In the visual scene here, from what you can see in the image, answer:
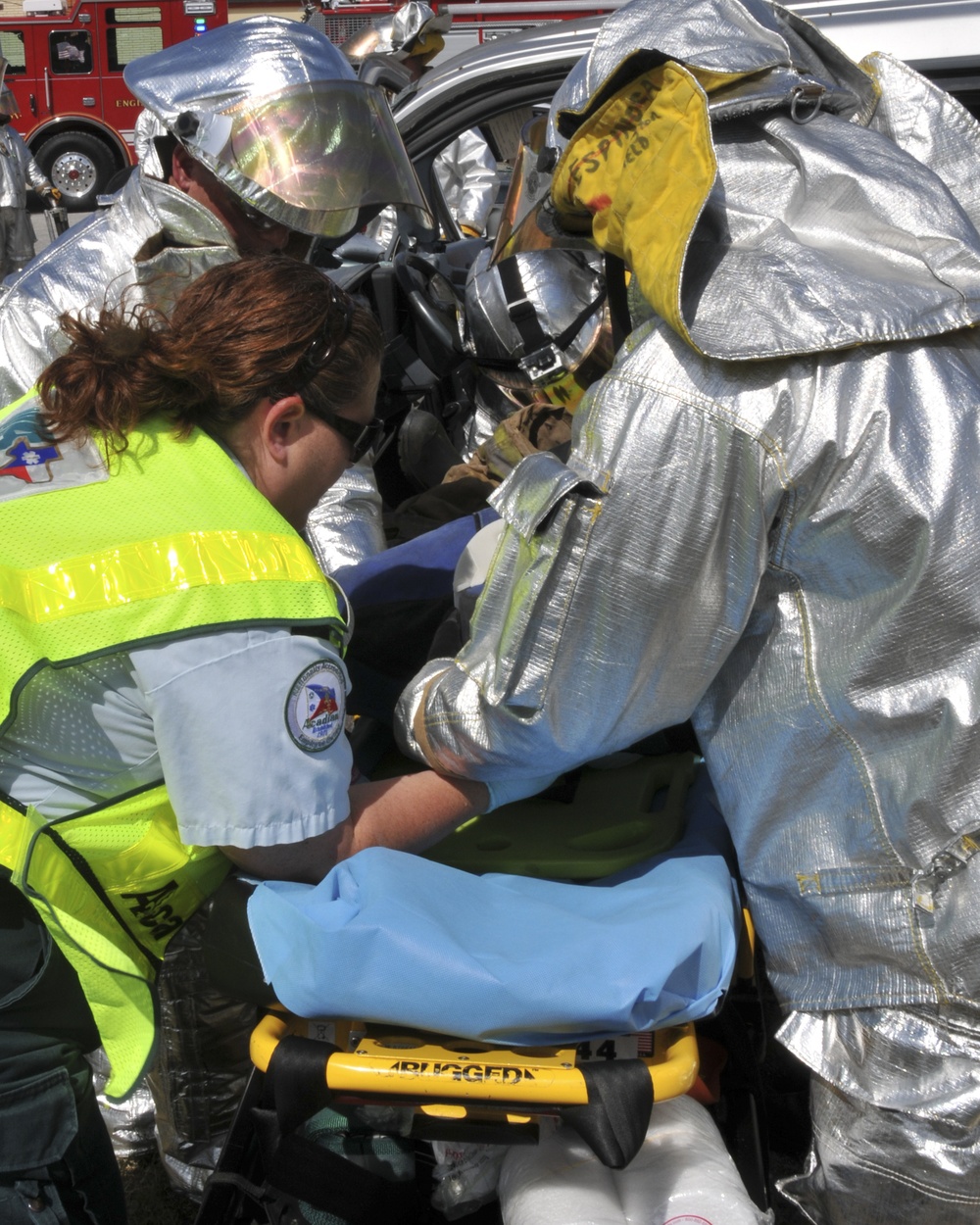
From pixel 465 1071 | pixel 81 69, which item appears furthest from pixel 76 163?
pixel 465 1071

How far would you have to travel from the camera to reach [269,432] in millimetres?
1728

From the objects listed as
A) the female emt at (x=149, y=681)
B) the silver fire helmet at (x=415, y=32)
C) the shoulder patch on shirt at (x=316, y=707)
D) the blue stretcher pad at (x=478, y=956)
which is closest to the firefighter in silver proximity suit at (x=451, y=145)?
the silver fire helmet at (x=415, y=32)

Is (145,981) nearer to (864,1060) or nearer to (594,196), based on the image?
(864,1060)

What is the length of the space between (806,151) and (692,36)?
0.23m

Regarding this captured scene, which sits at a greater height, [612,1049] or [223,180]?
[223,180]

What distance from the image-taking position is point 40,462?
1.59m

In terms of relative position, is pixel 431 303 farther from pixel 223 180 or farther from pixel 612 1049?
pixel 612 1049

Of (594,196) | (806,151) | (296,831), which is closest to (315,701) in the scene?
(296,831)

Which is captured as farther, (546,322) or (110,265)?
(546,322)

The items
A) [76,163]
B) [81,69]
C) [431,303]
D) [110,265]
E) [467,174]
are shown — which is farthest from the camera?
[76,163]

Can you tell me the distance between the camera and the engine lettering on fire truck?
4.78 ft

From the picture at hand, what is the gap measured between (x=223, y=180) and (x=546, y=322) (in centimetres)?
88

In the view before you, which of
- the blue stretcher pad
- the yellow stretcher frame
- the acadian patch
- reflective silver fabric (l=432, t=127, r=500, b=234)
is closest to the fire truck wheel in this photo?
reflective silver fabric (l=432, t=127, r=500, b=234)

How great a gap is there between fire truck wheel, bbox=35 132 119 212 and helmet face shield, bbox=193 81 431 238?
13920 millimetres
